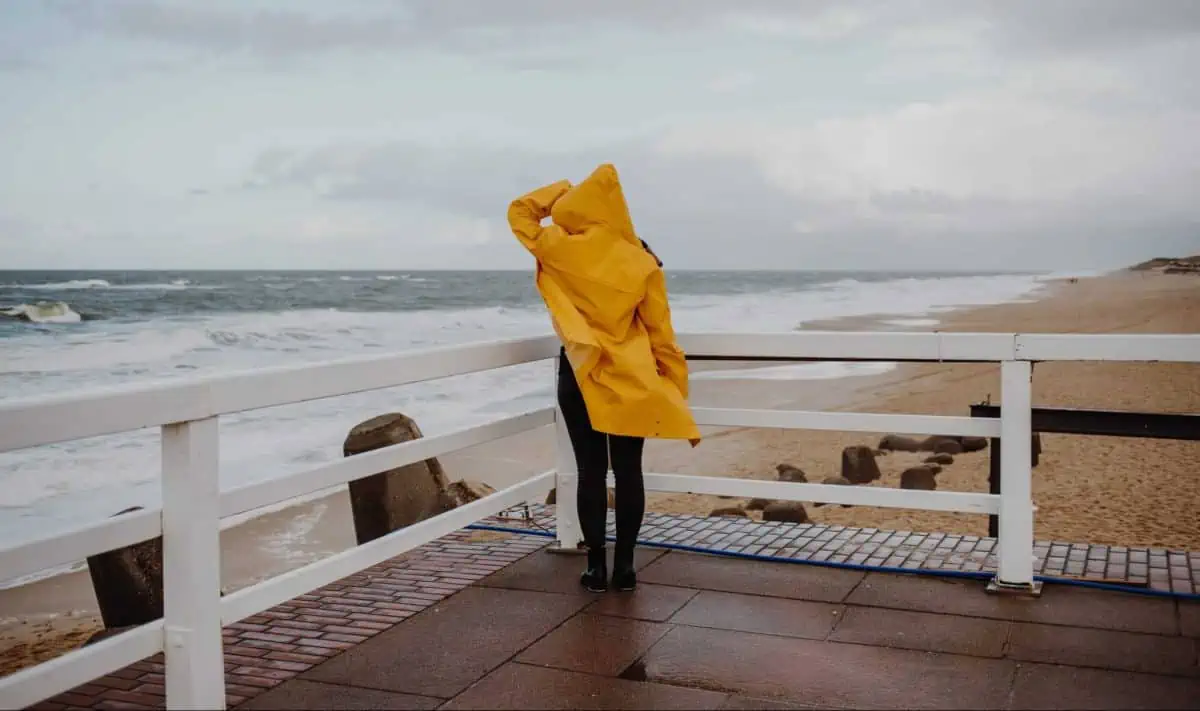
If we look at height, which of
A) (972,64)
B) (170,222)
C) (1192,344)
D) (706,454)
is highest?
(972,64)

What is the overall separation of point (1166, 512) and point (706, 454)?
4711 millimetres

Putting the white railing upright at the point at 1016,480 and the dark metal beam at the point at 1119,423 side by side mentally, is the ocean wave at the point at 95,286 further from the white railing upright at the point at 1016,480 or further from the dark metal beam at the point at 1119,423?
the white railing upright at the point at 1016,480

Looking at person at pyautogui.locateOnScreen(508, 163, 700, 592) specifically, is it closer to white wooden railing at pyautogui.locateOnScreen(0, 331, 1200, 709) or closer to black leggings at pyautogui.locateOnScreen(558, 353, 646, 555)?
black leggings at pyautogui.locateOnScreen(558, 353, 646, 555)

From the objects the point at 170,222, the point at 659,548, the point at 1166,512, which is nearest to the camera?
the point at 659,548

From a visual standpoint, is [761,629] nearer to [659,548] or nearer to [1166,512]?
[659,548]

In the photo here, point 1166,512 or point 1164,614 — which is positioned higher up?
point 1164,614

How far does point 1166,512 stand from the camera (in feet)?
27.9

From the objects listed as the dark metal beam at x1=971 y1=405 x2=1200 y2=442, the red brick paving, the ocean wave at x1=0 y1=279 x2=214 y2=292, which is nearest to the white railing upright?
the dark metal beam at x1=971 y1=405 x2=1200 y2=442

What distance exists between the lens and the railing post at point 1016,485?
187 inches

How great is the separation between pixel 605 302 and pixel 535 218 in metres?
0.51

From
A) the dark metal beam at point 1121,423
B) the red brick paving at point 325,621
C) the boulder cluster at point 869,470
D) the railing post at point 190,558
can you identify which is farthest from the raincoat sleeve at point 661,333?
the boulder cluster at point 869,470

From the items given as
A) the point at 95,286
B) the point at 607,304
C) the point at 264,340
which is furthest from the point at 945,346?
the point at 95,286

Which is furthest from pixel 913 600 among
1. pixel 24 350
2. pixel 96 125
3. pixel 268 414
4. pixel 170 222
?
pixel 170 222

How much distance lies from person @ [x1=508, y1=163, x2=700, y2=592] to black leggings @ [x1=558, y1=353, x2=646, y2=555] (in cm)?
12
